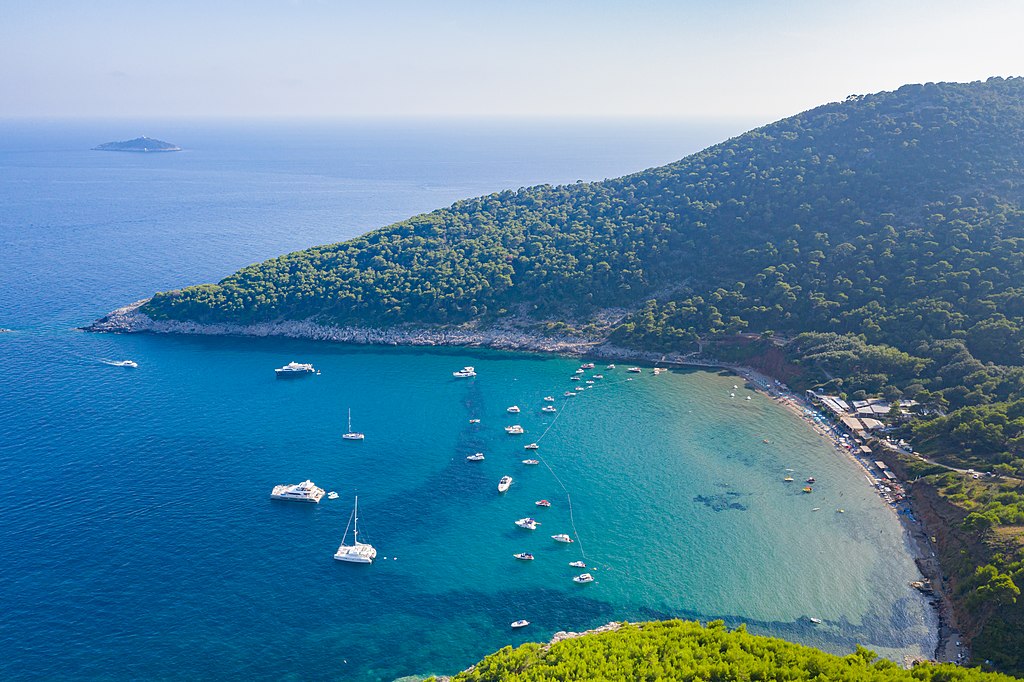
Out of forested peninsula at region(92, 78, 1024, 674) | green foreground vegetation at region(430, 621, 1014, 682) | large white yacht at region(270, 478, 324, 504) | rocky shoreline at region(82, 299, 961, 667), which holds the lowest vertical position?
large white yacht at region(270, 478, 324, 504)

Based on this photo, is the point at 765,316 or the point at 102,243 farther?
the point at 102,243

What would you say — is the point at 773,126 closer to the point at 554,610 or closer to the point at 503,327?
the point at 503,327

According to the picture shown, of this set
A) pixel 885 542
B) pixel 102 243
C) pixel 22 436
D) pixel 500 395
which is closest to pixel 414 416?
pixel 500 395

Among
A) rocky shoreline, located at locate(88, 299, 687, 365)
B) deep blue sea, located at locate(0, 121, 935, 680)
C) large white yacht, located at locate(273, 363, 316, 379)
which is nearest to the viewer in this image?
deep blue sea, located at locate(0, 121, 935, 680)

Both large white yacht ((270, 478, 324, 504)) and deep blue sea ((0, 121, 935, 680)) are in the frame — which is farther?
large white yacht ((270, 478, 324, 504))

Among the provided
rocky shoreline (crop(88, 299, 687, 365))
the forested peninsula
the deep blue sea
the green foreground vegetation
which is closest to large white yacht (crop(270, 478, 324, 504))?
the deep blue sea

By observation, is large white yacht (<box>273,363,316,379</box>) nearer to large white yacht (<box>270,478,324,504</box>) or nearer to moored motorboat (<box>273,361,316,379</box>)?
moored motorboat (<box>273,361,316,379</box>)
